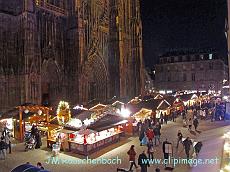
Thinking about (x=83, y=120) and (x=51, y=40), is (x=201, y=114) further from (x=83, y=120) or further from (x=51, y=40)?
(x=51, y=40)

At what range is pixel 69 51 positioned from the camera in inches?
1247

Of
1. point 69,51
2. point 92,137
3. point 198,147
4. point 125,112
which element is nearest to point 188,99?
point 125,112

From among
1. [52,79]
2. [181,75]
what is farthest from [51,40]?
[181,75]

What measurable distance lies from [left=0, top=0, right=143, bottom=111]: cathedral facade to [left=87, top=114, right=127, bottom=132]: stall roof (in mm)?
9940

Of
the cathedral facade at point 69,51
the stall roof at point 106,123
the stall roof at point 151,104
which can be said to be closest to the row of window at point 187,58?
the cathedral facade at point 69,51

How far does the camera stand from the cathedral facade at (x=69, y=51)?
25531 millimetres

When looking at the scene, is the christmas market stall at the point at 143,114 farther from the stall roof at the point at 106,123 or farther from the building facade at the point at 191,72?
the building facade at the point at 191,72

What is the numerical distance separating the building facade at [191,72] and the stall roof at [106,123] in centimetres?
4603

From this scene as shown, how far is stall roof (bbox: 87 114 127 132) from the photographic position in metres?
16.4

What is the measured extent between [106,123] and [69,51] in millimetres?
16470

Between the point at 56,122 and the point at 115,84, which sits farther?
the point at 115,84

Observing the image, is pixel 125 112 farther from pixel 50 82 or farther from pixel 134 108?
pixel 50 82

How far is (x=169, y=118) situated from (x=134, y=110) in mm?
6189

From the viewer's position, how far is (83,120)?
1972cm
